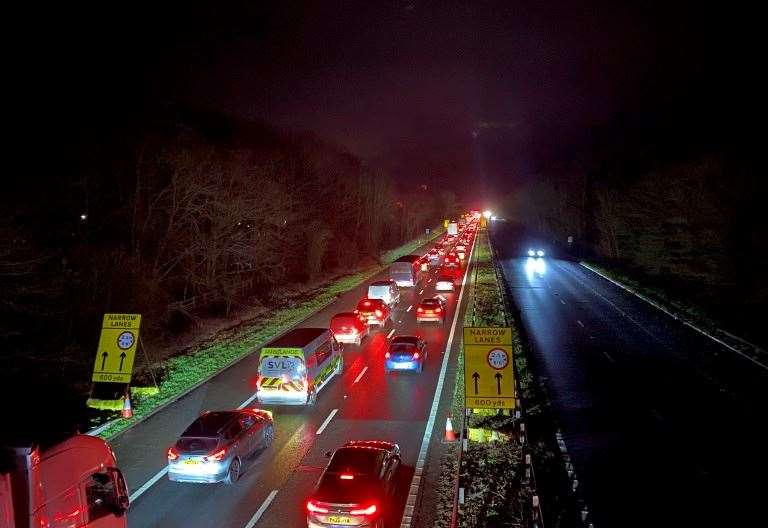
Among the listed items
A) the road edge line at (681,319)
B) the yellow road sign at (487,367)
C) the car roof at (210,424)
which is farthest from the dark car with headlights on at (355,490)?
the road edge line at (681,319)

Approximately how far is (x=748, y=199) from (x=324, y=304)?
26468 millimetres

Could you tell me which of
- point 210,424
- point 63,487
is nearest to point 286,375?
point 210,424

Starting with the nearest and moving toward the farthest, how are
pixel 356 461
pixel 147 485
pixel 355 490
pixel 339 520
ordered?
pixel 339 520
pixel 355 490
pixel 356 461
pixel 147 485

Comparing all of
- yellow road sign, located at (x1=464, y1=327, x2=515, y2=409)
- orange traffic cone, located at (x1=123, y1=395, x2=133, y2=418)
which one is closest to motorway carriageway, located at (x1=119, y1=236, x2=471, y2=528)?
orange traffic cone, located at (x1=123, y1=395, x2=133, y2=418)

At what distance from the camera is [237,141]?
53.9 meters

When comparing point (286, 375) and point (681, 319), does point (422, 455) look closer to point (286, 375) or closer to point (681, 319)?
point (286, 375)

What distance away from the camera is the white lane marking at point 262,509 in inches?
462

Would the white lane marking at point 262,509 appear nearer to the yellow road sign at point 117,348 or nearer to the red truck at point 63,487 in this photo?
the red truck at point 63,487

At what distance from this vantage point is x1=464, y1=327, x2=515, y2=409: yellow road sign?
12.6 metres

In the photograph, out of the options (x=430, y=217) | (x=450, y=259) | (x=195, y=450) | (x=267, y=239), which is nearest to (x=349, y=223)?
(x=450, y=259)

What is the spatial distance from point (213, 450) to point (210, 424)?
2.97ft

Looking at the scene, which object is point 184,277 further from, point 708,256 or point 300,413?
point 708,256

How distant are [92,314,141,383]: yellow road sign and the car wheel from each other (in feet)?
17.0

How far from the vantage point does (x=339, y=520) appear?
35.2 feet
